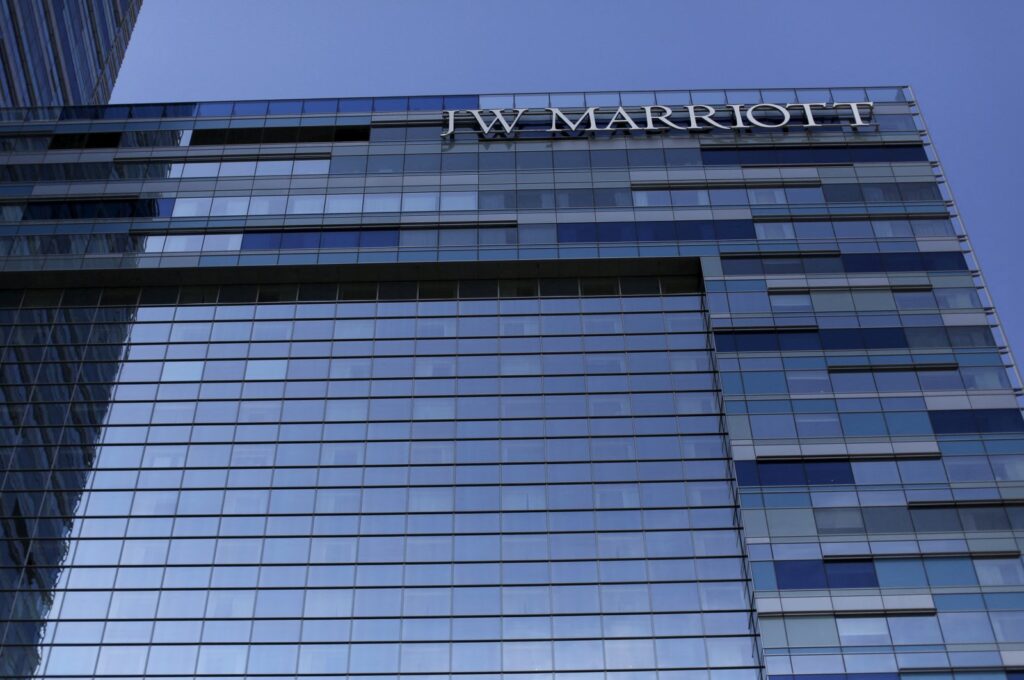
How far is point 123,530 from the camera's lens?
5044 cm

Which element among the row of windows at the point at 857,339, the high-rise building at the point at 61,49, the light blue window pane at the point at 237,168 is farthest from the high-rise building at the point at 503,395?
the high-rise building at the point at 61,49

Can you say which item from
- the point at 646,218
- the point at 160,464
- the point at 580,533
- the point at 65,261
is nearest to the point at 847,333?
the point at 646,218

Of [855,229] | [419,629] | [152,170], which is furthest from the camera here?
[152,170]

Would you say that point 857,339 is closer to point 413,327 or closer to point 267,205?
point 413,327

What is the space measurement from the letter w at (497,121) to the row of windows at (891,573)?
3132 centimetres

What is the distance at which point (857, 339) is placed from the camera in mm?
54719

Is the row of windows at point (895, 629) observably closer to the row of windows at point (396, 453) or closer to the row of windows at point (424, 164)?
the row of windows at point (396, 453)

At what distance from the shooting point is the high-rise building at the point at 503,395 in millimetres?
46438

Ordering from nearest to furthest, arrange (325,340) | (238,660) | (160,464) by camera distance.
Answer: (238,660), (160,464), (325,340)

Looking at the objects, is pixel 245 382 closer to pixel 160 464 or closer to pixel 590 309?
pixel 160 464

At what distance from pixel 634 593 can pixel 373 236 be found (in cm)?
2462

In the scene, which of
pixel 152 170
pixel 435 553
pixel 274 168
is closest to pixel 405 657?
pixel 435 553

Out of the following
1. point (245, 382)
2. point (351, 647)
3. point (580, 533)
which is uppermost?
point (245, 382)

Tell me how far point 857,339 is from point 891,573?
13.0 meters
